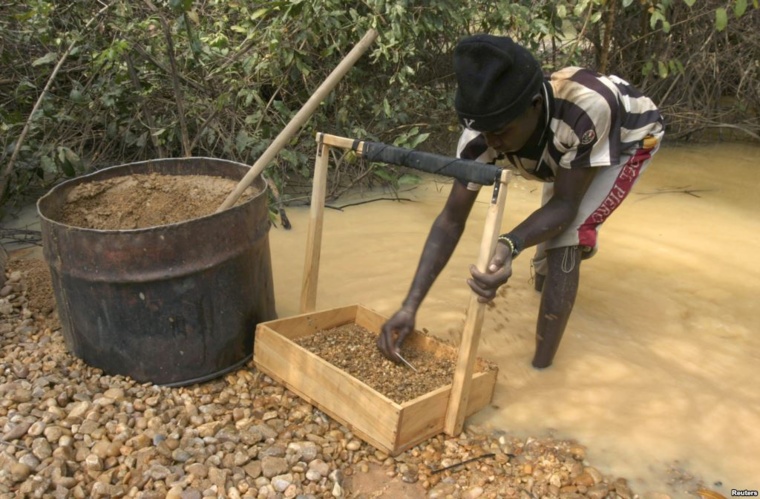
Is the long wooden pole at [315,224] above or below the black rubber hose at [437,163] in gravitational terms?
below

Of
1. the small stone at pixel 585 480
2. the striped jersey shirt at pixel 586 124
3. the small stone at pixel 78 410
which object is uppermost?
the striped jersey shirt at pixel 586 124

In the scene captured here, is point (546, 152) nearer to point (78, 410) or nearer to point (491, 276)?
point (491, 276)

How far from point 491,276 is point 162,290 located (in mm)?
1093

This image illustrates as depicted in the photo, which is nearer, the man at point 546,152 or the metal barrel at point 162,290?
the man at point 546,152

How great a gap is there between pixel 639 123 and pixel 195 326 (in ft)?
5.66

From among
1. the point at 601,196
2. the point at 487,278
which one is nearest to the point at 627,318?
the point at 601,196

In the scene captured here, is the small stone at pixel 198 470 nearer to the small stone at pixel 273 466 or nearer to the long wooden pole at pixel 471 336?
the small stone at pixel 273 466

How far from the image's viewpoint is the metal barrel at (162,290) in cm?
209

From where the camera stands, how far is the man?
1.85 metres

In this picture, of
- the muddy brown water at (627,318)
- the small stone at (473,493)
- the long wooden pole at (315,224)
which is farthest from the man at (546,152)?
the small stone at (473,493)

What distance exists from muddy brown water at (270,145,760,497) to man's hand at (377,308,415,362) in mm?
375

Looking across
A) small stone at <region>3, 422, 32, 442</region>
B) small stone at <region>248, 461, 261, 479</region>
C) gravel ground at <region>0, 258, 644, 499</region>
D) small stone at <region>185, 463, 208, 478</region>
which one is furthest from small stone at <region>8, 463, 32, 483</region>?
Answer: small stone at <region>248, 461, 261, 479</region>

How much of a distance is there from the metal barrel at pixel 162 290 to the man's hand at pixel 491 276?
88cm

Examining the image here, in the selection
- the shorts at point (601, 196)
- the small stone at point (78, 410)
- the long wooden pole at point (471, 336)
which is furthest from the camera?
the shorts at point (601, 196)
